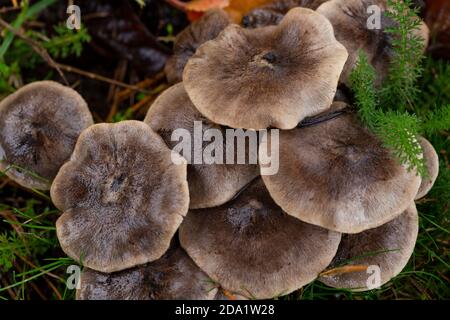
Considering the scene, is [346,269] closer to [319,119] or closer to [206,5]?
[319,119]

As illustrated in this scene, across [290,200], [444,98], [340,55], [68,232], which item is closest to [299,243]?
[290,200]

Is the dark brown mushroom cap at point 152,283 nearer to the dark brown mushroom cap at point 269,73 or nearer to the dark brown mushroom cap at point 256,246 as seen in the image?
the dark brown mushroom cap at point 256,246

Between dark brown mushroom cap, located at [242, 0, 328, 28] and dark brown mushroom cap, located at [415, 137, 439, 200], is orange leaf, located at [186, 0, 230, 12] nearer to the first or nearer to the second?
dark brown mushroom cap, located at [242, 0, 328, 28]

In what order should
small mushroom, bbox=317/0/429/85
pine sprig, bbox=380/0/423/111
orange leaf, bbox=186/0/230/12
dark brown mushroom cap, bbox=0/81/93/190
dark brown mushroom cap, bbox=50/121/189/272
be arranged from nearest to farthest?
dark brown mushroom cap, bbox=50/121/189/272 < pine sprig, bbox=380/0/423/111 < small mushroom, bbox=317/0/429/85 < dark brown mushroom cap, bbox=0/81/93/190 < orange leaf, bbox=186/0/230/12

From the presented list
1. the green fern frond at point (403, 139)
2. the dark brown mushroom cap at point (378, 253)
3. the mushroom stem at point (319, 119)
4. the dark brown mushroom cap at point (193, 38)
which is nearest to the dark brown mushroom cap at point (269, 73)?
the mushroom stem at point (319, 119)

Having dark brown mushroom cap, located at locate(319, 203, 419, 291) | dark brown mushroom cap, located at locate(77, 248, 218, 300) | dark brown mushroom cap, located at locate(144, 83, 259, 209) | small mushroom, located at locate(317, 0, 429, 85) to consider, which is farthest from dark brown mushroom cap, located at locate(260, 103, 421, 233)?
dark brown mushroom cap, located at locate(77, 248, 218, 300)

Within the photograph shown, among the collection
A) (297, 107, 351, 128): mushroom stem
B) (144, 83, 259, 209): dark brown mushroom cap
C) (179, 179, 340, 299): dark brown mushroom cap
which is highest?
(297, 107, 351, 128): mushroom stem

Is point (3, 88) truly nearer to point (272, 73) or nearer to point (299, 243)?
point (272, 73)
